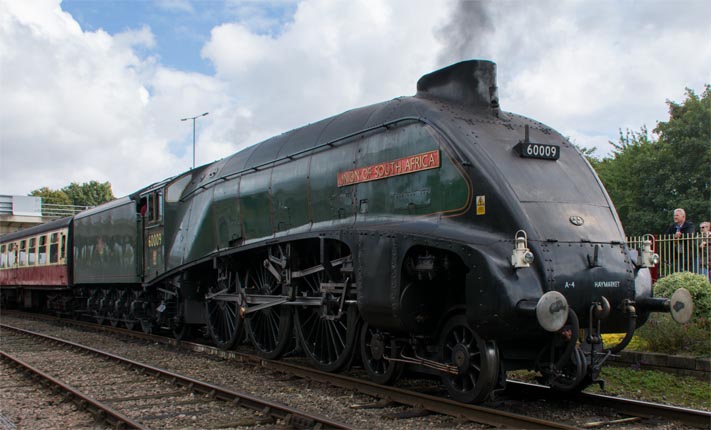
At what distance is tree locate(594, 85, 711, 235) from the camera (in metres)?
26.5

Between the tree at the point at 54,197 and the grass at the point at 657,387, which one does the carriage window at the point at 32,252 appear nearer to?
the grass at the point at 657,387

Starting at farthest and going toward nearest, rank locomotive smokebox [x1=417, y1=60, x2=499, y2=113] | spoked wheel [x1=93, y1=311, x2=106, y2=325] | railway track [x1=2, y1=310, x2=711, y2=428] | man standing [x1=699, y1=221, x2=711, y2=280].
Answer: spoked wheel [x1=93, y1=311, x2=106, y2=325] < man standing [x1=699, y1=221, x2=711, y2=280] < locomotive smokebox [x1=417, y1=60, x2=499, y2=113] < railway track [x1=2, y1=310, x2=711, y2=428]

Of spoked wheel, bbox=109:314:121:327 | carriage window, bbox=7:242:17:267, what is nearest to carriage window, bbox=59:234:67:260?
spoked wheel, bbox=109:314:121:327

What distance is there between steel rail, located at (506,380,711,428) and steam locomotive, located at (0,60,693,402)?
43 centimetres

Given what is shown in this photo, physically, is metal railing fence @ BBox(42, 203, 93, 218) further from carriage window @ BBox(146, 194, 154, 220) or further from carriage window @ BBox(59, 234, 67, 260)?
carriage window @ BBox(146, 194, 154, 220)

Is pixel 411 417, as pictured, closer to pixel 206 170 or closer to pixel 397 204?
pixel 397 204

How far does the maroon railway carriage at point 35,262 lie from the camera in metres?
20.2

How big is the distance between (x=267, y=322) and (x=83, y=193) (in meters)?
79.8

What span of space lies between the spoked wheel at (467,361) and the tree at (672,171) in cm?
2222

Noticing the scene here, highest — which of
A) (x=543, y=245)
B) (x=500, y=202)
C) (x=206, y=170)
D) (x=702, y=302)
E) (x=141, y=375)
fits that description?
(x=206, y=170)

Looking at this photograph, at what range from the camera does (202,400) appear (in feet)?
24.0

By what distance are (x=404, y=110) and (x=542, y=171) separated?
1.83 metres

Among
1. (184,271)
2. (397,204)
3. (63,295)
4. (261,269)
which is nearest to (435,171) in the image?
(397,204)

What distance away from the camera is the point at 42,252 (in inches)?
872
